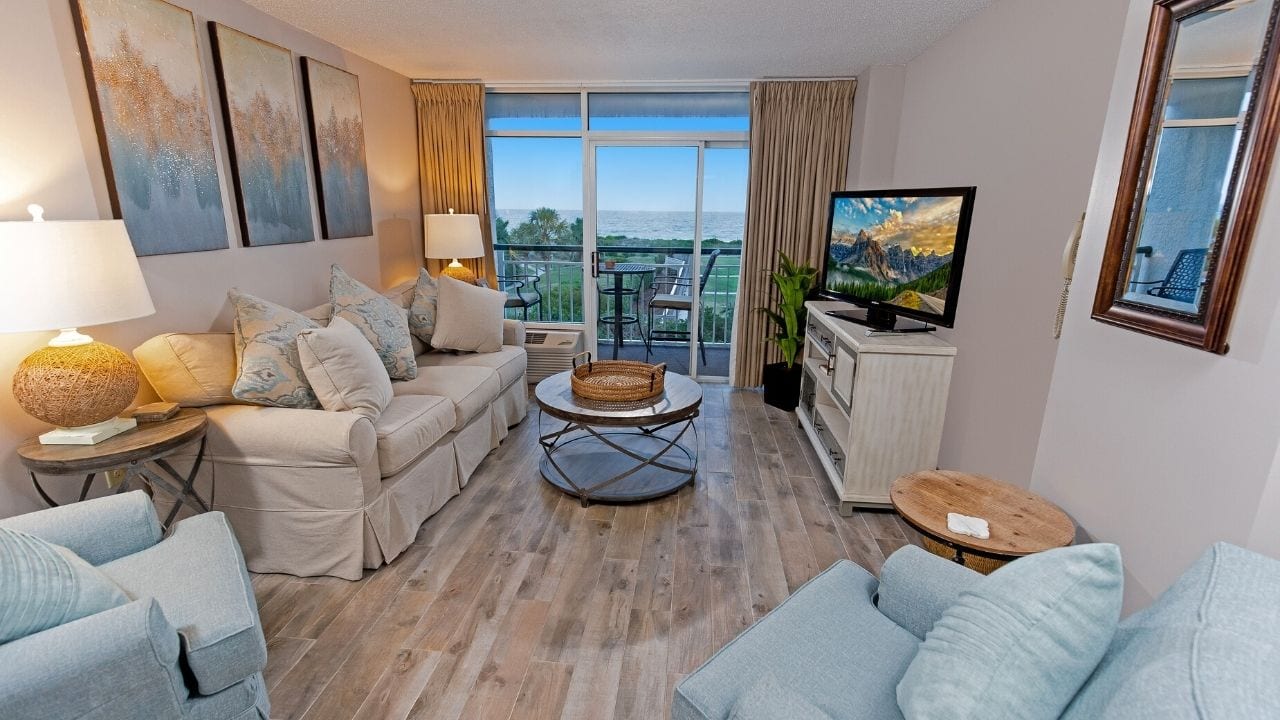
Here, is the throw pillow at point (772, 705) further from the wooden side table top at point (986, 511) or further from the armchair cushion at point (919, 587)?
the wooden side table top at point (986, 511)

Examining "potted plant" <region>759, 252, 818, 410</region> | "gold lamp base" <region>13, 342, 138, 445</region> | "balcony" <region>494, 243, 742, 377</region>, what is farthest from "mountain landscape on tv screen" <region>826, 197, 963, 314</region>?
"gold lamp base" <region>13, 342, 138, 445</region>

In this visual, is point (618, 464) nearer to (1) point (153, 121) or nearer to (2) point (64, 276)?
(2) point (64, 276)

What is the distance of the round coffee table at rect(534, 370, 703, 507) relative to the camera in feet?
8.91

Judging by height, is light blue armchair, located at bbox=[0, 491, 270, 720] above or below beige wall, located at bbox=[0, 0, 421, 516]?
below

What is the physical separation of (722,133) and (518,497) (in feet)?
10.5

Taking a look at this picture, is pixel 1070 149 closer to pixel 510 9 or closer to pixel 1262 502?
pixel 1262 502

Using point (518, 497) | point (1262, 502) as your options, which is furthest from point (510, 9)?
point (1262, 502)

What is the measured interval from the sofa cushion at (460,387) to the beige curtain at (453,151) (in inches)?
67.1

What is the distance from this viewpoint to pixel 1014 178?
2445mm

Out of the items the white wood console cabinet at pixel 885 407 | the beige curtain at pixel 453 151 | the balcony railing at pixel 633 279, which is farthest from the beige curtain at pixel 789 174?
the beige curtain at pixel 453 151

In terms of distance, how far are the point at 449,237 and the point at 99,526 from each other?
9.78 ft

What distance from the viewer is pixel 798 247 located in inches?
178

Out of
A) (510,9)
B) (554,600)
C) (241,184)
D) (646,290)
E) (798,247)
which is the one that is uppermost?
(510,9)

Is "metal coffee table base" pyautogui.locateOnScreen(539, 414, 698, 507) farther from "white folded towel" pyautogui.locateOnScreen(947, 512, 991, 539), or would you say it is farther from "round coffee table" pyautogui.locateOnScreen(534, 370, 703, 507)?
"white folded towel" pyautogui.locateOnScreen(947, 512, 991, 539)
